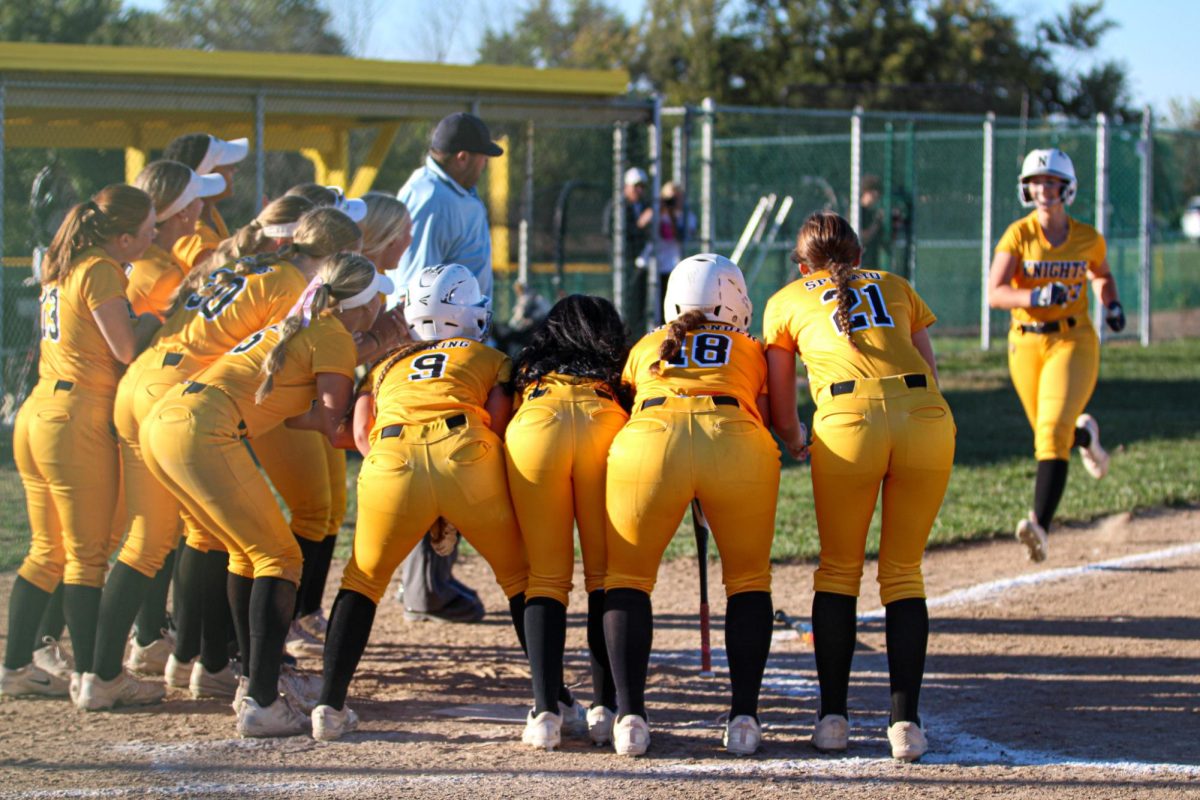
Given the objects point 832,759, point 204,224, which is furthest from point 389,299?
point 832,759

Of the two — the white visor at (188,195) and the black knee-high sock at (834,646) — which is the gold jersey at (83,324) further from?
the black knee-high sock at (834,646)

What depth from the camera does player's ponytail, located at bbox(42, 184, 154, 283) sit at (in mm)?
5379

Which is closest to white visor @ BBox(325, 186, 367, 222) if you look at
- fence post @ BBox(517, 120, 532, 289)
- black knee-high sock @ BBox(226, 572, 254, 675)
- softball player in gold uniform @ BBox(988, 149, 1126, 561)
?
black knee-high sock @ BBox(226, 572, 254, 675)

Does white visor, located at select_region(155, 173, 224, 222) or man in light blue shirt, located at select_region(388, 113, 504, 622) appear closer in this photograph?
white visor, located at select_region(155, 173, 224, 222)

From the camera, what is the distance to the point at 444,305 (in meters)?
5.07

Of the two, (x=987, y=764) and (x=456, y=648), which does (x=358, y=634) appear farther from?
(x=987, y=764)

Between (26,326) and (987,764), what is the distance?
10446 mm

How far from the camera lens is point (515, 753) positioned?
4750mm

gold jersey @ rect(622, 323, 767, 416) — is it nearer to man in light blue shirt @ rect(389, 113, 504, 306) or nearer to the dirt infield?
the dirt infield

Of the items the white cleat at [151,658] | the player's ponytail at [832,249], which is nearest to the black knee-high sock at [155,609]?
the white cleat at [151,658]

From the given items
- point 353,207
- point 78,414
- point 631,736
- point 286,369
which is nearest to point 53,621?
point 78,414

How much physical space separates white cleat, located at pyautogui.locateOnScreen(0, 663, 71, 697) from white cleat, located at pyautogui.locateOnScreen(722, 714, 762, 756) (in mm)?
2648

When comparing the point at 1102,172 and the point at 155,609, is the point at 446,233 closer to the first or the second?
the point at 155,609

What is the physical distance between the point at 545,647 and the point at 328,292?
58.1 inches
